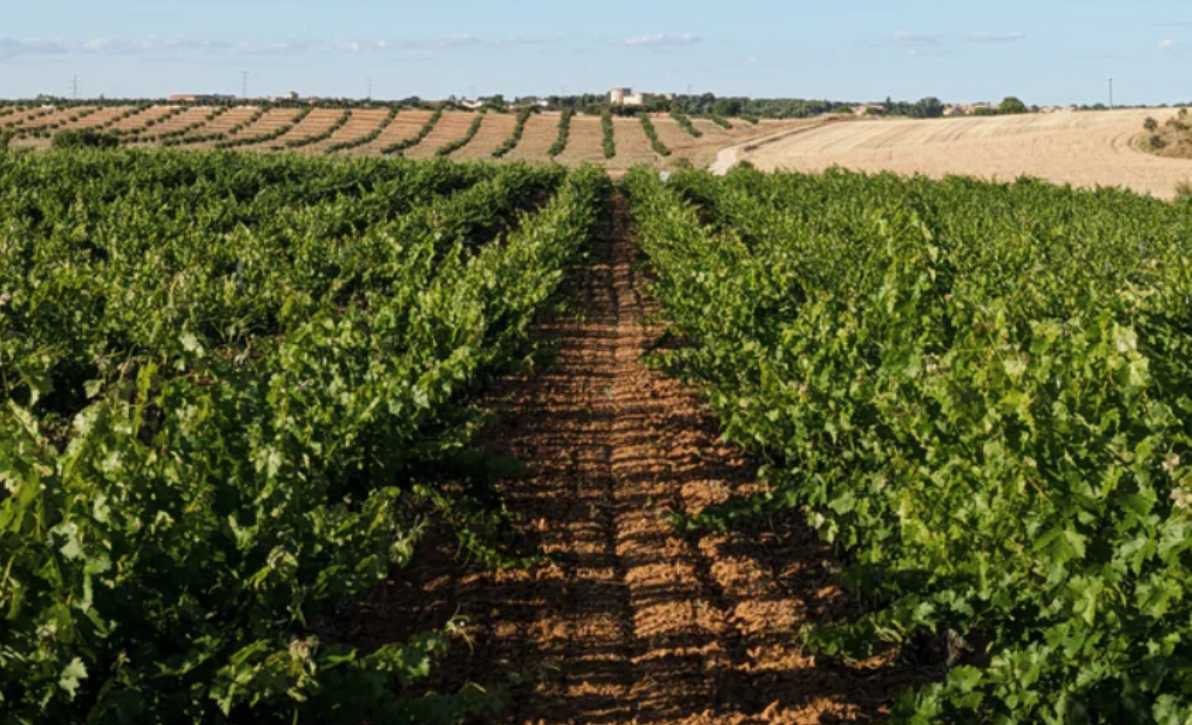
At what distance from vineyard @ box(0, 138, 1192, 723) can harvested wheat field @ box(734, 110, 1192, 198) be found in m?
35.5

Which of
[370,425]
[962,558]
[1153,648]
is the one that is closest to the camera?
[1153,648]

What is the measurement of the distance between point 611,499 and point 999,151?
58.2 meters

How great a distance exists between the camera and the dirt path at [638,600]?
21.1 feet

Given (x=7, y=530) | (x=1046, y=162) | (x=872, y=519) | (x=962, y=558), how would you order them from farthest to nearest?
(x=1046, y=162) → (x=872, y=519) → (x=962, y=558) → (x=7, y=530)

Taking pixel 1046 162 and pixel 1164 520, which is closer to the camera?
pixel 1164 520

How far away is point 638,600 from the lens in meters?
7.67

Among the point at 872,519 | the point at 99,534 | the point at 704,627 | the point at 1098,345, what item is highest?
the point at 1098,345

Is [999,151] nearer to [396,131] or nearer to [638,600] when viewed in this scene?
[396,131]

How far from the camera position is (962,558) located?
5383mm

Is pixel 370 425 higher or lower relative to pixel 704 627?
higher

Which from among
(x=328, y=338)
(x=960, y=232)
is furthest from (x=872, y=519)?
(x=960, y=232)

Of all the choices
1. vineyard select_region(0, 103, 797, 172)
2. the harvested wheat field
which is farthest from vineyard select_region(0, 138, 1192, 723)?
vineyard select_region(0, 103, 797, 172)

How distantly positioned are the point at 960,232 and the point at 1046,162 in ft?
138

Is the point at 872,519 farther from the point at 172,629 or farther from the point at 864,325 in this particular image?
the point at 172,629
